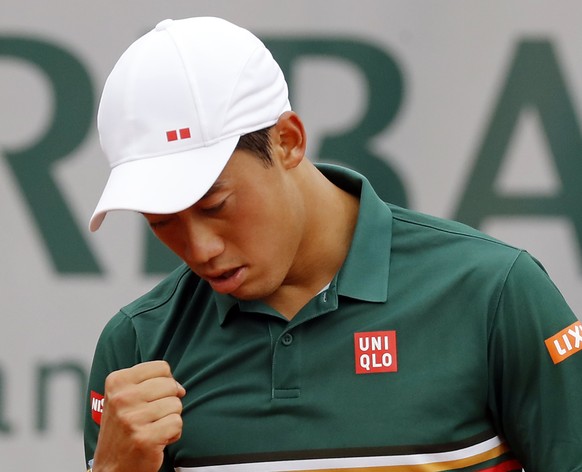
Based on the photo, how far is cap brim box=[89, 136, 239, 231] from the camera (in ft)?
4.82

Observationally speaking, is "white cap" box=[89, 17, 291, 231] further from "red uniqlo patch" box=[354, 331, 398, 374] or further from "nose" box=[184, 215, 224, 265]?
"red uniqlo patch" box=[354, 331, 398, 374]

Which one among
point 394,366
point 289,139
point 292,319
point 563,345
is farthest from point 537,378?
point 289,139

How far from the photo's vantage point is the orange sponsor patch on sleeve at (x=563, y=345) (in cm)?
154

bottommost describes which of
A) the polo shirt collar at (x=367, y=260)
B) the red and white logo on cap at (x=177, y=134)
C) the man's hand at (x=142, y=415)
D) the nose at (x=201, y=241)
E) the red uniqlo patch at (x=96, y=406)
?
the red uniqlo patch at (x=96, y=406)

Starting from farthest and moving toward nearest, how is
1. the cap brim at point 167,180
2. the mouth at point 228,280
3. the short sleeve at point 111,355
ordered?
the short sleeve at point 111,355 < the mouth at point 228,280 < the cap brim at point 167,180

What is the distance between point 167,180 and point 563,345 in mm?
552

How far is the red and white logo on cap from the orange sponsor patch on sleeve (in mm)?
533

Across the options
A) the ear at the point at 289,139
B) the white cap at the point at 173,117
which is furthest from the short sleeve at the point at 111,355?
the ear at the point at 289,139

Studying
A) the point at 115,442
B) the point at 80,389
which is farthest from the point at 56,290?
the point at 115,442

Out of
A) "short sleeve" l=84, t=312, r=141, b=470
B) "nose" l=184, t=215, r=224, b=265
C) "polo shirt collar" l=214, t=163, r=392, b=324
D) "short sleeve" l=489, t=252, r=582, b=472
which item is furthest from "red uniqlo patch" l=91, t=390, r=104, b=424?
"short sleeve" l=489, t=252, r=582, b=472

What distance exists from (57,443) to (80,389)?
0.48 ft

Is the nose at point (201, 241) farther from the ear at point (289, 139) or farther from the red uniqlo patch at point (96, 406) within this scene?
the red uniqlo patch at point (96, 406)

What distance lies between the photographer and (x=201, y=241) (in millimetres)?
1527

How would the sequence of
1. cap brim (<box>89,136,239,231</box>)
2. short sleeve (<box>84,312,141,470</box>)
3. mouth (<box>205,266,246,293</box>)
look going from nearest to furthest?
cap brim (<box>89,136,239,231</box>) < mouth (<box>205,266,246,293</box>) < short sleeve (<box>84,312,141,470</box>)
